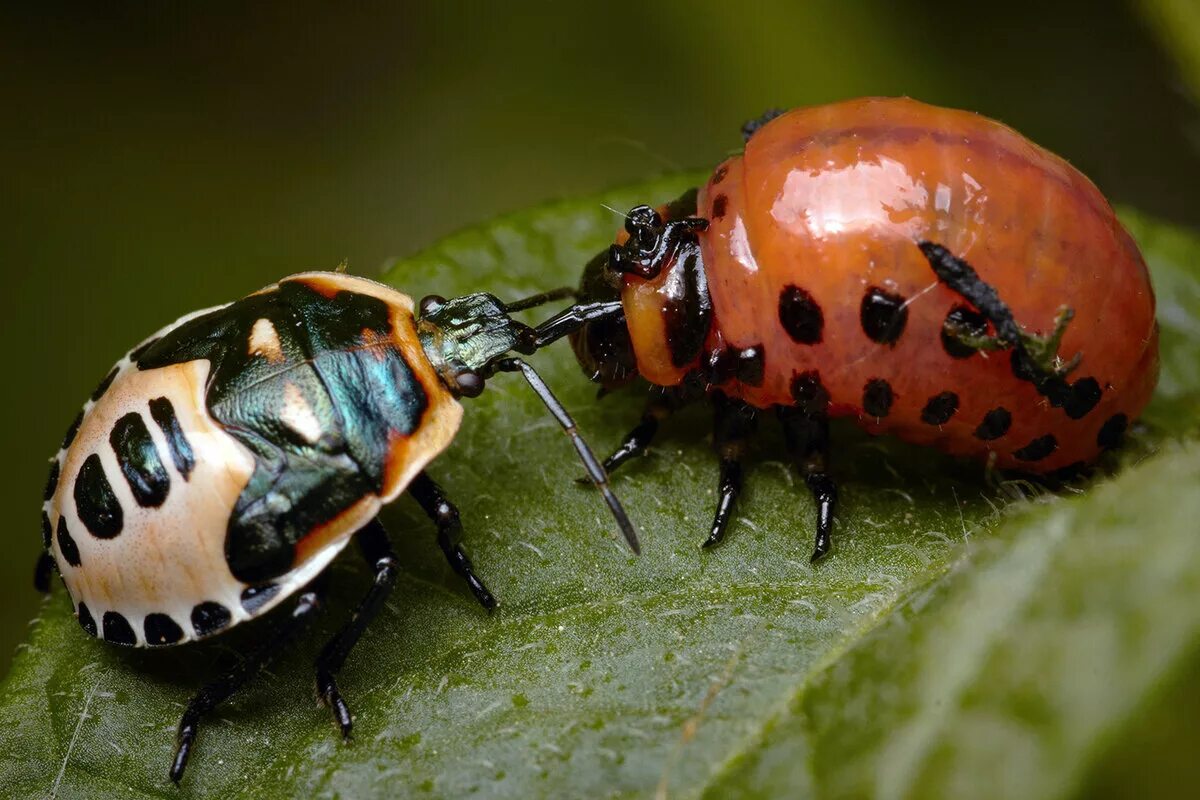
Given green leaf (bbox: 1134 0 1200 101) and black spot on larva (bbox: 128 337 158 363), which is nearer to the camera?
black spot on larva (bbox: 128 337 158 363)

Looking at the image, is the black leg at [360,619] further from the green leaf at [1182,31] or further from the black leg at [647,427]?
the green leaf at [1182,31]

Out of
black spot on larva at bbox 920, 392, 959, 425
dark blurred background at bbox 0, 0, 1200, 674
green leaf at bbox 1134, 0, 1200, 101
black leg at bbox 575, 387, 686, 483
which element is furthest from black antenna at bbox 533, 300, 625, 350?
dark blurred background at bbox 0, 0, 1200, 674

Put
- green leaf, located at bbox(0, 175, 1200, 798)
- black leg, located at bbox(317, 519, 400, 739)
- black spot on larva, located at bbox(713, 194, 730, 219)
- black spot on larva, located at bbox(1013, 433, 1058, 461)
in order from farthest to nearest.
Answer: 1. black spot on larva, located at bbox(713, 194, 730, 219)
2. black spot on larva, located at bbox(1013, 433, 1058, 461)
3. black leg, located at bbox(317, 519, 400, 739)
4. green leaf, located at bbox(0, 175, 1200, 798)

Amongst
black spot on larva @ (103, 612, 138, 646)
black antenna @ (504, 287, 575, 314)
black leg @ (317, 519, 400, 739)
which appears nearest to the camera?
black leg @ (317, 519, 400, 739)

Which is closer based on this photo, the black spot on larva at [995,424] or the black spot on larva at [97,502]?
the black spot on larva at [97,502]

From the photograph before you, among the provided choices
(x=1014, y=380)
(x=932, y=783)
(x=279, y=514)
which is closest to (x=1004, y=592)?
(x=932, y=783)

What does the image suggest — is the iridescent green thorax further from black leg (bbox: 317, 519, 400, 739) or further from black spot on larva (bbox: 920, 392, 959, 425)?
black spot on larva (bbox: 920, 392, 959, 425)

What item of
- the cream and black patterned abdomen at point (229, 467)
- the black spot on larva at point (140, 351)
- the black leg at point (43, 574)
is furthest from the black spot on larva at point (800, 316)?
the black leg at point (43, 574)
